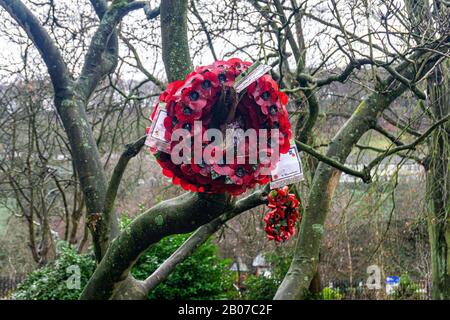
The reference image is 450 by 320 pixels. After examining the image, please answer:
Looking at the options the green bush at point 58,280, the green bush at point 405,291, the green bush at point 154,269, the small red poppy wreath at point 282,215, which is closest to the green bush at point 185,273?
the green bush at point 154,269

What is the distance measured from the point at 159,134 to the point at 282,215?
1.41 m

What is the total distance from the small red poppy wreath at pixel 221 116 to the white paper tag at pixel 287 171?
29cm

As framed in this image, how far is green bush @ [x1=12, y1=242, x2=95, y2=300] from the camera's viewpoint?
17.9 feet

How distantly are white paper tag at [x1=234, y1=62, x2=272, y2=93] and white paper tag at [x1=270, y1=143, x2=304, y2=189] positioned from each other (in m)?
0.44

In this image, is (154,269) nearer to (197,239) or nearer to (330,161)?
(197,239)

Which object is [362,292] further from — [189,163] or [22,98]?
[189,163]

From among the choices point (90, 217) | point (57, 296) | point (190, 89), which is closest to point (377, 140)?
point (57, 296)

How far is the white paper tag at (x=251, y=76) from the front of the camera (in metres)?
1.46

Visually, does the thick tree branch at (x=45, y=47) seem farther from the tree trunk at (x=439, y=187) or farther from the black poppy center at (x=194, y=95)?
the tree trunk at (x=439, y=187)

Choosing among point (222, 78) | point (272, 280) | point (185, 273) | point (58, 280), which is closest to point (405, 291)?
point (272, 280)

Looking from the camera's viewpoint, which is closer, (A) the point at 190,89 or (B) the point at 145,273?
(A) the point at 190,89

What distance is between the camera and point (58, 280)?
5.64 m

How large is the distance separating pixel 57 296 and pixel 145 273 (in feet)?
3.31

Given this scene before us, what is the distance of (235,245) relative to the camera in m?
12.2
